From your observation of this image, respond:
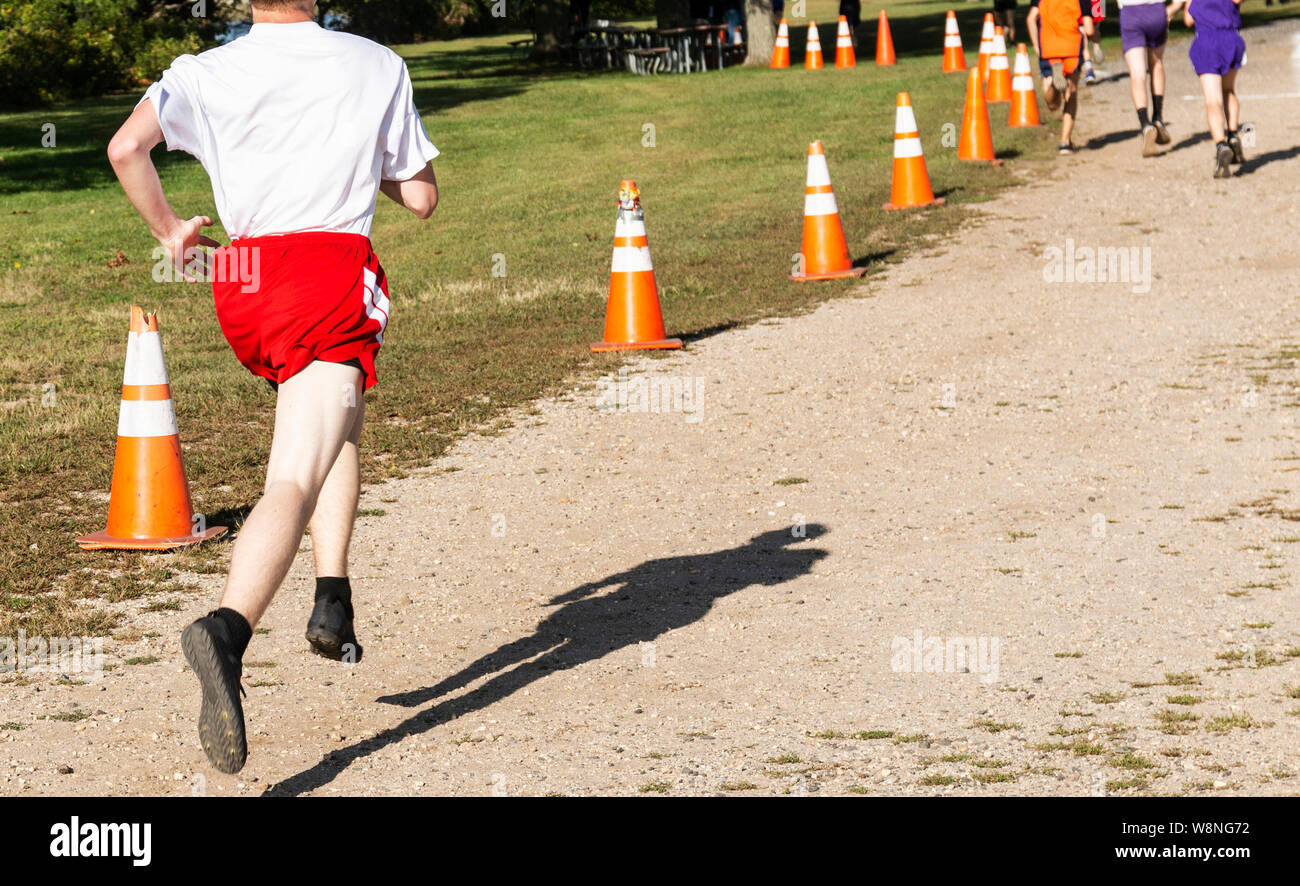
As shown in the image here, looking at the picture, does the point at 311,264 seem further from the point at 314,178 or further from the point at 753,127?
the point at 753,127

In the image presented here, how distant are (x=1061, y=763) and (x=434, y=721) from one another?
1.72m

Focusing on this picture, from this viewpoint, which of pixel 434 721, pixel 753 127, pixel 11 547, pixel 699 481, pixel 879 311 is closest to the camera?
pixel 434 721

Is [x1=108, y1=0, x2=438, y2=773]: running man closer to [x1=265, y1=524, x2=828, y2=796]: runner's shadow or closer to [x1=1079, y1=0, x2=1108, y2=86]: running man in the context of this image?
[x1=265, y1=524, x2=828, y2=796]: runner's shadow

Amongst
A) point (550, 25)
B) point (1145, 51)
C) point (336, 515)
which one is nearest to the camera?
point (336, 515)

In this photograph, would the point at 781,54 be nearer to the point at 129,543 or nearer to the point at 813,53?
the point at 813,53

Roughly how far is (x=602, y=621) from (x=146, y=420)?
2.21 meters

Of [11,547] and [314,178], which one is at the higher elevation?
[314,178]

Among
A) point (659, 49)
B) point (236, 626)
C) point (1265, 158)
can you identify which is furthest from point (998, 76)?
point (236, 626)

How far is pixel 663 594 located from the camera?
5898mm

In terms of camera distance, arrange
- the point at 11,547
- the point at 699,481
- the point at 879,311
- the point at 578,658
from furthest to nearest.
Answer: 1. the point at 879,311
2. the point at 699,481
3. the point at 11,547
4. the point at 578,658

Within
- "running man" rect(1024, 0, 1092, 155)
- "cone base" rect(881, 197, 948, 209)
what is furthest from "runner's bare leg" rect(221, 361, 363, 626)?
"running man" rect(1024, 0, 1092, 155)

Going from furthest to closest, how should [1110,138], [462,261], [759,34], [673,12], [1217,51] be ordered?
[673,12], [759,34], [1110,138], [1217,51], [462,261]

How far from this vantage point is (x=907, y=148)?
1434 centimetres
